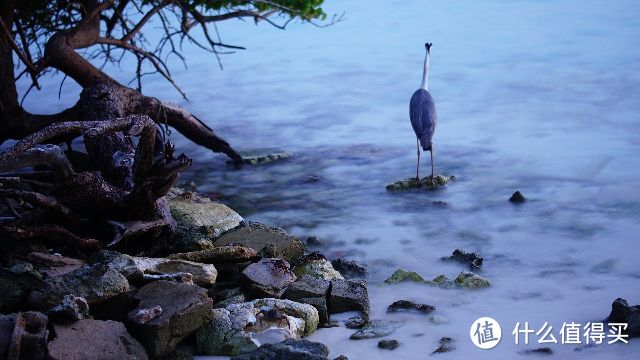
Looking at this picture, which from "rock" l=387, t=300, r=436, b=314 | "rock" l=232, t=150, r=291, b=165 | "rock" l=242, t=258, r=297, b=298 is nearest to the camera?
"rock" l=242, t=258, r=297, b=298

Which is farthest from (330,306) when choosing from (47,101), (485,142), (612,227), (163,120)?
(47,101)

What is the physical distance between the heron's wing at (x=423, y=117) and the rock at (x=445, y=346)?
3382 mm

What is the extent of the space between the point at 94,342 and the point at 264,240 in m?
1.67

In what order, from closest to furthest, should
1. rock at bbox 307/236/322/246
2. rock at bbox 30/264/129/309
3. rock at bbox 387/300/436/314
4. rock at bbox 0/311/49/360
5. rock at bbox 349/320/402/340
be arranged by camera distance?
rock at bbox 0/311/49/360, rock at bbox 30/264/129/309, rock at bbox 349/320/402/340, rock at bbox 387/300/436/314, rock at bbox 307/236/322/246

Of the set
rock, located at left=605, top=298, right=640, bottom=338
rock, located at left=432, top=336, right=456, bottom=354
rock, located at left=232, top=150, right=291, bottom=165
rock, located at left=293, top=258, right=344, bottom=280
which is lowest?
rock, located at left=432, top=336, right=456, bottom=354

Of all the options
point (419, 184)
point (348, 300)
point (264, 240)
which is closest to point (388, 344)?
point (348, 300)

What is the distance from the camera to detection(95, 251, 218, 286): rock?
4602mm

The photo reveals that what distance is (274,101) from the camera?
1196 cm

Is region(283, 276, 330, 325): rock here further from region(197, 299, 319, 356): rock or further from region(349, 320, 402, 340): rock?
region(349, 320, 402, 340): rock

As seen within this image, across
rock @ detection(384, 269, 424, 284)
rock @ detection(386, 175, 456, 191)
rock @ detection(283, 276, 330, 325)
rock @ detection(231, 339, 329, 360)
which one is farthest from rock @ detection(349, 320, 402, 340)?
rock @ detection(386, 175, 456, 191)

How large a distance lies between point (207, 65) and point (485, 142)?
7518 mm

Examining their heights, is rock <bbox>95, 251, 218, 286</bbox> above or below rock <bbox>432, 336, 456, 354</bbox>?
above

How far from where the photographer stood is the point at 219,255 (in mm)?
5074

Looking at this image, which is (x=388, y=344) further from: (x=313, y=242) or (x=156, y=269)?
(x=313, y=242)
